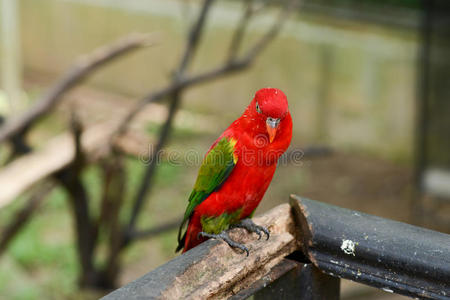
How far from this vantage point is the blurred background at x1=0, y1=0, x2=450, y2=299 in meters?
3.31

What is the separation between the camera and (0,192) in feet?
9.23

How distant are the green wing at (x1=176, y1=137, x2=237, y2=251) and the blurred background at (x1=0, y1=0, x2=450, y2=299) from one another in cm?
83

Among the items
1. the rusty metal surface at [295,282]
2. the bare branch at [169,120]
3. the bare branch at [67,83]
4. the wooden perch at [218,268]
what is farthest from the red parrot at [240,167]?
the bare branch at [67,83]

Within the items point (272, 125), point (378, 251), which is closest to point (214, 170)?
point (272, 125)

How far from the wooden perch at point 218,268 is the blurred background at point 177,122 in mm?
1448

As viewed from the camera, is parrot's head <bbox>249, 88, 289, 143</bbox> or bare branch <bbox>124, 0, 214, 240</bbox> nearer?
parrot's head <bbox>249, 88, 289, 143</bbox>

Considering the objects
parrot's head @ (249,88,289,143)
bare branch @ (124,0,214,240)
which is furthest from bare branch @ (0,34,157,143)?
parrot's head @ (249,88,289,143)

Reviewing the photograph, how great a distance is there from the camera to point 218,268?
1.15 meters

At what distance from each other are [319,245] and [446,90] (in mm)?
3181

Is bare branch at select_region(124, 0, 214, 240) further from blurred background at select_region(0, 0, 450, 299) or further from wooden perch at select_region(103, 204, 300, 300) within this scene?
wooden perch at select_region(103, 204, 300, 300)

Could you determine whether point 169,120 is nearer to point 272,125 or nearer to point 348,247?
point 272,125

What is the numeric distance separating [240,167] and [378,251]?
2.50 feet

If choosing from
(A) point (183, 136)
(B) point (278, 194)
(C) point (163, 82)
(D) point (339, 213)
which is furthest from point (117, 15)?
(D) point (339, 213)

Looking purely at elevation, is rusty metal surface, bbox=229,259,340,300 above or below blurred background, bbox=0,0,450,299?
above
